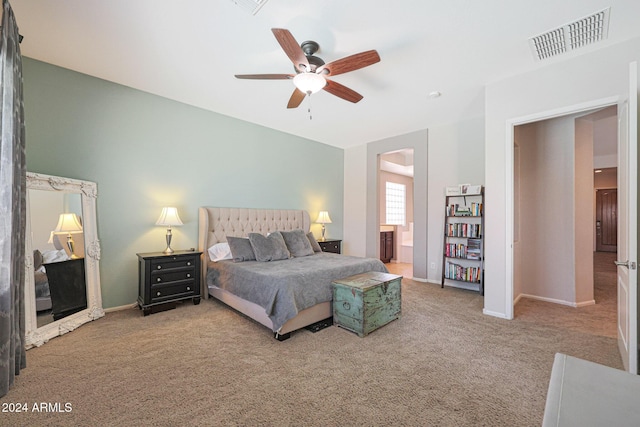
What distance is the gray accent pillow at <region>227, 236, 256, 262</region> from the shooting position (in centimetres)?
374

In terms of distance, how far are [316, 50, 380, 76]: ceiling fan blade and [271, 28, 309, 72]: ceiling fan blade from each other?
17 centimetres

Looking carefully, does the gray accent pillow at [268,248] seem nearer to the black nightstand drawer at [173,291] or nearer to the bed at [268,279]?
the bed at [268,279]

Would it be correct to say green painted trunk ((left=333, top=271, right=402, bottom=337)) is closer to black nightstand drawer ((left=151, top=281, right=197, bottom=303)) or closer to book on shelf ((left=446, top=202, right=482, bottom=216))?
black nightstand drawer ((left=151, top=281, right=197, bottom=303))

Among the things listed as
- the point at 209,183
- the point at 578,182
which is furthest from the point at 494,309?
the point at 209,183

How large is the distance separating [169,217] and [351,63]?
2889mm

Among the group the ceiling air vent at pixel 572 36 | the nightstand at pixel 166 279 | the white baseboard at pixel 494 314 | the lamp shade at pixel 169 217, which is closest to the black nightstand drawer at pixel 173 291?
the nightstand at pixel 166 279

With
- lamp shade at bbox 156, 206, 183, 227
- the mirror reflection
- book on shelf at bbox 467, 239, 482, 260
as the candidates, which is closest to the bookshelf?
book on shelf at bbox 467, 239, 482, 260

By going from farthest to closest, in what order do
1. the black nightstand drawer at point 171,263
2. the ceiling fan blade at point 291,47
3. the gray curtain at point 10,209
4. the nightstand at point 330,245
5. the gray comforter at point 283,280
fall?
the nightstand at point 330,245, the black nightstand drawer at point 171,263, the gray comforter at point 283,280, the ceiling fan blade at point 291,47, the gray curtain at point 10,209

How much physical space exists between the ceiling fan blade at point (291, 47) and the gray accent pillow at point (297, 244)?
2.54 m

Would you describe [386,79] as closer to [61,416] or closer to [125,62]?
[125,62]

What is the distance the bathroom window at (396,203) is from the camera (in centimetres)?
834

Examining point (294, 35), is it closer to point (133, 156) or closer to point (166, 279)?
point (133, 156)

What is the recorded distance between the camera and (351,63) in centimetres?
236

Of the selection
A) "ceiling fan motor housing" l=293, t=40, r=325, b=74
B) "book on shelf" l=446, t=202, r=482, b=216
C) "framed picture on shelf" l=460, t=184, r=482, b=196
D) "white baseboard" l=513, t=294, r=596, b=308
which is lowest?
"white baseboard" l=513, t=294, r=596, b=308
